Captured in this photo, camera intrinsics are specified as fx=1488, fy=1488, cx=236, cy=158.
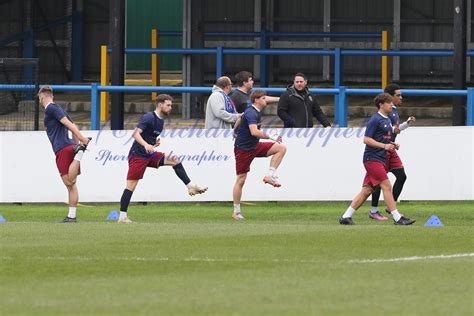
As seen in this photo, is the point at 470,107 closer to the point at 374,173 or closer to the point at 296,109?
the point at 296,109

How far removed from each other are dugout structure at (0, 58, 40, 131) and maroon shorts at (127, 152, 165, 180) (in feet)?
15.8

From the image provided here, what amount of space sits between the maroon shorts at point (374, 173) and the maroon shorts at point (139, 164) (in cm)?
273

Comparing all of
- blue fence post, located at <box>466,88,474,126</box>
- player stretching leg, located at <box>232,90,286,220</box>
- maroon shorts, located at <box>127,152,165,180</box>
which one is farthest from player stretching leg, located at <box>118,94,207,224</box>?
blue fence post, located at <box>466,88,474,126</box>

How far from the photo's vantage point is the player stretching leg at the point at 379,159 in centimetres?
1800

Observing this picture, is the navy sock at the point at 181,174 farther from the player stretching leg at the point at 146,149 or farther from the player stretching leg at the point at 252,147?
the player stretching leg at the point at 252,147

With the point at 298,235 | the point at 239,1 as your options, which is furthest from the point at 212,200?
the point at 239,1

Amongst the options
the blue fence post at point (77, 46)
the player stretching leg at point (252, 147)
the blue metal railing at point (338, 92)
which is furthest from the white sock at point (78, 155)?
the blue fence post at point (77, 46)

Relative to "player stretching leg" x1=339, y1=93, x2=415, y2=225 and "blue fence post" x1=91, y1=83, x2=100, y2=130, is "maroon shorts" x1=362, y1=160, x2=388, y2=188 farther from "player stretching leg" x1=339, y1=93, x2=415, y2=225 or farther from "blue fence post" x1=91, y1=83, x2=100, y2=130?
"blue fence post" x1=91, y1=83, x2=100, y2=130

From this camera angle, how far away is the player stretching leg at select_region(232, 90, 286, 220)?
64.3 feet

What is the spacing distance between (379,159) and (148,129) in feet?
9.67

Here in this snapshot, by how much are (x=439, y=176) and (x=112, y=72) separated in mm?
6846

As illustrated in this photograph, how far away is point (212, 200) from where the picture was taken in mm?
22219

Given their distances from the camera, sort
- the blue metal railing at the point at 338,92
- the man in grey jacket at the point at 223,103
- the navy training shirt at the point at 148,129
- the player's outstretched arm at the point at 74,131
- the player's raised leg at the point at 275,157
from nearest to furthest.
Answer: the player's outstretched arm at the point at 74,131 < the navy training shirt at the point at 148,129 < the player's raised leg at the point at 275,157 < the man in grey jacket at the point at 223,103 < the blue metal railing at the point at 338,92

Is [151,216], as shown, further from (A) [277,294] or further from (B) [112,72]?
(A) [277,294]
